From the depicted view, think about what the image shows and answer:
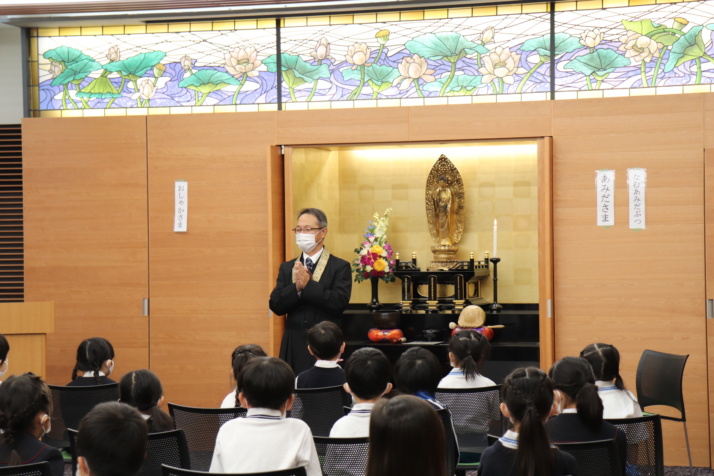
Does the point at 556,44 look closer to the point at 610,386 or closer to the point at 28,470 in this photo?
the point at 610,386

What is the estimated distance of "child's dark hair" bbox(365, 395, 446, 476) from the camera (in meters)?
1.99

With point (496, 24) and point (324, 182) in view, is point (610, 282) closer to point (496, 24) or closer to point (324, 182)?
point (496, 24)

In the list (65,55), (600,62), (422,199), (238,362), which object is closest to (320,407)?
(238,362)

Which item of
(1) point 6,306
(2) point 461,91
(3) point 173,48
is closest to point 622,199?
(2) point 461,91

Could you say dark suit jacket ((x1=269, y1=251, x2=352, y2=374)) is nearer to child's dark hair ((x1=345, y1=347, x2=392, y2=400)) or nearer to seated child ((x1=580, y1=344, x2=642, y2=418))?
seated child ((x1=580, y1=344, x2=642, y2=418))

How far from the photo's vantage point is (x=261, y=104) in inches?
272

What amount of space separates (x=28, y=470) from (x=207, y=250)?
4.40m

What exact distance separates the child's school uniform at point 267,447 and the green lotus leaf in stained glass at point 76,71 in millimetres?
5081

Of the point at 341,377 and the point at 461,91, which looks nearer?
the point at 341,377

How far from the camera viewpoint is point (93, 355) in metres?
4.68

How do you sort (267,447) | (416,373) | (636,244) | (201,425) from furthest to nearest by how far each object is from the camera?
(636,244) → (416,373) → (201,425) → (267,447)

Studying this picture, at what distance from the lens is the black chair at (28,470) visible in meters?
2.46

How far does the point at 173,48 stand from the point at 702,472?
4.90 m

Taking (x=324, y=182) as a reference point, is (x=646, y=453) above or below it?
below
